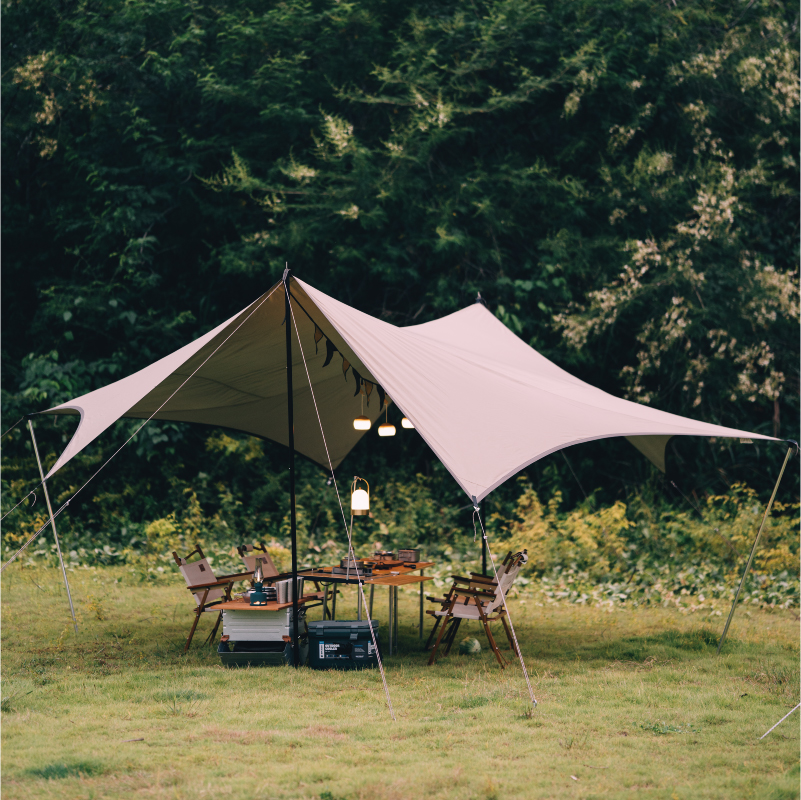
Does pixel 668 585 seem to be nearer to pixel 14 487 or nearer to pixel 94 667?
pixel 94 667

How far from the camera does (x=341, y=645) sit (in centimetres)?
566

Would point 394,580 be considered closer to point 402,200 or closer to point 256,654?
point 256,654

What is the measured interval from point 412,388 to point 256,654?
196 centimetres

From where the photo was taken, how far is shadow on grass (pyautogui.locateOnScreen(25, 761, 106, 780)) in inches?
142

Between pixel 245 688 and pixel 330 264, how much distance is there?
7012 mm

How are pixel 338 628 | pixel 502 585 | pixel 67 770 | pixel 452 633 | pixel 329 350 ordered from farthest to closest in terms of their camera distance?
pixel 329 350 → pixel 452 633 → pixel 502 585 → pixel 338 628 → pixel 67 770

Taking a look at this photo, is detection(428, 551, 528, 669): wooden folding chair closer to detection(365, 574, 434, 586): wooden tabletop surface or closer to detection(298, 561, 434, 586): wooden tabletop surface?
detection(365, 574, 434, 586): wooden tabletop surface

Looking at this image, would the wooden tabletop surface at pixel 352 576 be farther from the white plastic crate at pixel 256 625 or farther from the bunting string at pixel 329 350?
the bunting string at pixel 329 350

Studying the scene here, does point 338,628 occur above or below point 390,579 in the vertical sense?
below

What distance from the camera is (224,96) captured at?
11.0 meters

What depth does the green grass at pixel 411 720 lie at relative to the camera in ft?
11.7

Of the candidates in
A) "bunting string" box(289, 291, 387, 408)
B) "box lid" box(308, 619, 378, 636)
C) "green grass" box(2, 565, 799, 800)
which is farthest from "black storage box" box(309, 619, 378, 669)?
"bunting string" box(289, 291, 387, 408)

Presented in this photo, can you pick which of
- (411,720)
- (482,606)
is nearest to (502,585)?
(482,606)

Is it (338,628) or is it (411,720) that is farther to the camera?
(338,628)
